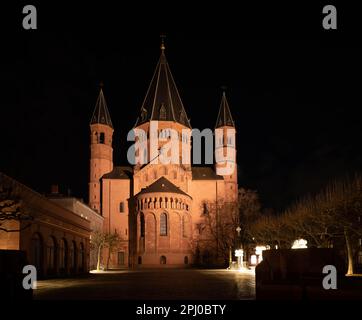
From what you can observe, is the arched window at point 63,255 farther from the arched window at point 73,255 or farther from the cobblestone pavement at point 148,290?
the cobblestone pavement at point 148,290

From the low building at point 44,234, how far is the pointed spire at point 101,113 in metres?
47.6

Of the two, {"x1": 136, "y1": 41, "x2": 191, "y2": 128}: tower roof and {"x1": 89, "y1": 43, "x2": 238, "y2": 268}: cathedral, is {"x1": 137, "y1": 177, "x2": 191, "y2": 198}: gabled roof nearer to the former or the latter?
{"x1": 89, "y1": 43, "x2": 238, "y2": 268}: cathedral

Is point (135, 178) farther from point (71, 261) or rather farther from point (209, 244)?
point (71, 261)

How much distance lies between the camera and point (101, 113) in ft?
360

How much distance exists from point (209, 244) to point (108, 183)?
2299 centimetres

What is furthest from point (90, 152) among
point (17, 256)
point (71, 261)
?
point (17, 256)

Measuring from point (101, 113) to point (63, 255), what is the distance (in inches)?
2332

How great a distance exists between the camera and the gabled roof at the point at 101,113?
109 m

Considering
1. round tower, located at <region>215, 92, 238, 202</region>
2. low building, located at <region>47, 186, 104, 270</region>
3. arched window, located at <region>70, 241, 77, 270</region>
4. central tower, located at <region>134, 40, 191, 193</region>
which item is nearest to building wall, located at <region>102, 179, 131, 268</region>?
low building, located at <region>47, 186, 104, 270</region>

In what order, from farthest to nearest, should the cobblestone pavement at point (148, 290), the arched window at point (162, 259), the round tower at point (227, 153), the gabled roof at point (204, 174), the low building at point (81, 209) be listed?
the round tower at point (227, 153) < the gabled roof at point (204, 174) < the arched window at point (162, 259) < the low building at point (81, 209) < the cobblestone pavement at point (148, 290)

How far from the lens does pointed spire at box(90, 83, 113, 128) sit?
358ft

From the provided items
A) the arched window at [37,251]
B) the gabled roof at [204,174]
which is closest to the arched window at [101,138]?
the gabled roof at [204,174]

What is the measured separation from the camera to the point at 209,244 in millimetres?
101625
